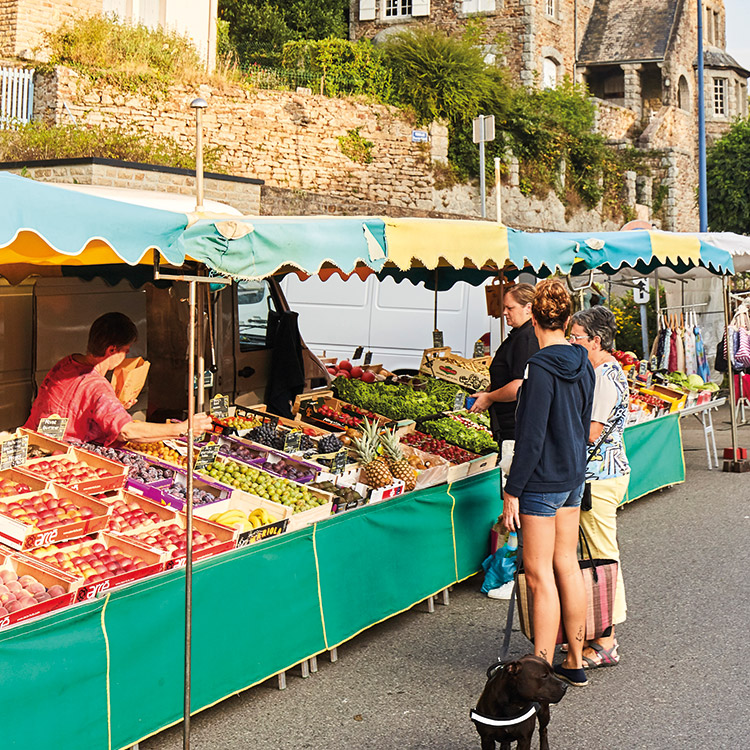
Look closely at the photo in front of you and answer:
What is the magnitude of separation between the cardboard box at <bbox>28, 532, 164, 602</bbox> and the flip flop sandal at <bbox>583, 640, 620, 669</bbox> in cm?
209

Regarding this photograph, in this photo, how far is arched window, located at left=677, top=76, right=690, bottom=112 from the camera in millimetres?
40672

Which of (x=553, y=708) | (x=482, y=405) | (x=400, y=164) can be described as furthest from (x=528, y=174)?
(x=553, y=708)

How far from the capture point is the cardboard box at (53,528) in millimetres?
3850

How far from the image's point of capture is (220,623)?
3.94 metres

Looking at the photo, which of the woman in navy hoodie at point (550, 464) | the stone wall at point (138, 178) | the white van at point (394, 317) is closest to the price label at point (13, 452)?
the woman in navy hoodie at point (550, 464)

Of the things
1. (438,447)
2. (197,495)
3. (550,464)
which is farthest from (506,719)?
(438,447)

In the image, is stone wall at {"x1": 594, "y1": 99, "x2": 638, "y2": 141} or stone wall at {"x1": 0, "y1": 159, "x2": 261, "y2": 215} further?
stone wall at {"x1": 594, "y1": 99, "x2": 638, "y2": 141}

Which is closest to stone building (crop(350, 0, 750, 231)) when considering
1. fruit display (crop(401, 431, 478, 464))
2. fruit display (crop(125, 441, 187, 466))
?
fruit display (crop(401, 431, 478, 464))

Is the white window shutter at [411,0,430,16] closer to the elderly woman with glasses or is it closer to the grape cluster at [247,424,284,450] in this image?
the grape cluster at [247,424,284,450]

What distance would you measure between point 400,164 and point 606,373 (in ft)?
69.7

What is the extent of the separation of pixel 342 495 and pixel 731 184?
94.2 feet

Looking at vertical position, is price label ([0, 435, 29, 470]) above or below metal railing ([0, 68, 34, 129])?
below

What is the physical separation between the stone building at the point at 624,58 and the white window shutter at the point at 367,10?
34mm

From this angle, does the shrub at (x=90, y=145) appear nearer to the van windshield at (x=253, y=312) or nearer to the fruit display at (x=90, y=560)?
the van windshield at (x=253, y=312)
